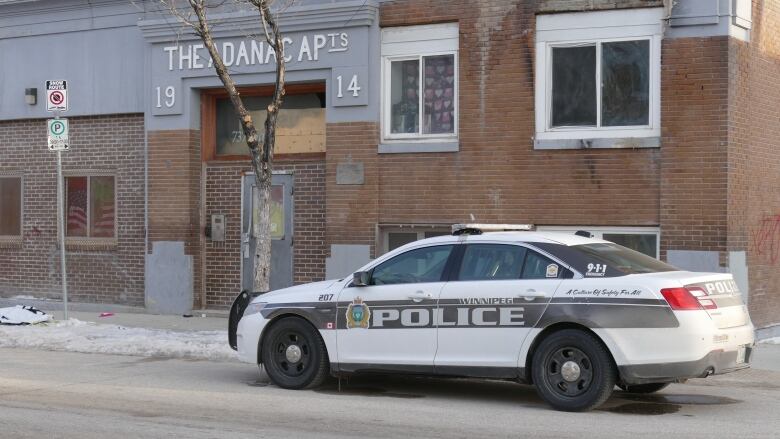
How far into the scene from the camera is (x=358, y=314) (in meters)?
10.1

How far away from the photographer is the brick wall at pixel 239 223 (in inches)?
649

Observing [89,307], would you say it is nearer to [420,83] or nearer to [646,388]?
[420,83]

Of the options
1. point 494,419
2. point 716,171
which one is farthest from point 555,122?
point 494,419

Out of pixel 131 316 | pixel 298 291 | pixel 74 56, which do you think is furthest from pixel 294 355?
pixel 74 56

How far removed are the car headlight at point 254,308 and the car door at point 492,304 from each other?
2.03 meters

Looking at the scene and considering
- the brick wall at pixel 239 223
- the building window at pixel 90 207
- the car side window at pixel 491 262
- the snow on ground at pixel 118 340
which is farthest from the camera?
the building window at pixel 90 207

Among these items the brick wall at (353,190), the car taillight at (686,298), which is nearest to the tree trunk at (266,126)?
the brick wall at (353,190)

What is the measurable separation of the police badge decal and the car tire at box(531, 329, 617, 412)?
5.64ft

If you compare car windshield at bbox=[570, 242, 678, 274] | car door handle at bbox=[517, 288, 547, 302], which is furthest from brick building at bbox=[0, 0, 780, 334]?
car door handle at bbox=[517, 288, 547, 302]

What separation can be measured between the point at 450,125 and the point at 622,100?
256cm

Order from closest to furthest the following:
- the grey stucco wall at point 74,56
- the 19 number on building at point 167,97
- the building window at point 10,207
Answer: the 19 number on building at point 167,97
the grey stucco wall at point 74,56
the building window at point 10,207

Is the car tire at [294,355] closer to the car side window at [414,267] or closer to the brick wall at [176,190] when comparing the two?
the car side window at [414,267]

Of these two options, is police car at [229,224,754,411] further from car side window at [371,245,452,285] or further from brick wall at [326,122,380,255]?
brick wall at [326,122,380,255]

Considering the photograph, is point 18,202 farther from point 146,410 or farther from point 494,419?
point 494,419
